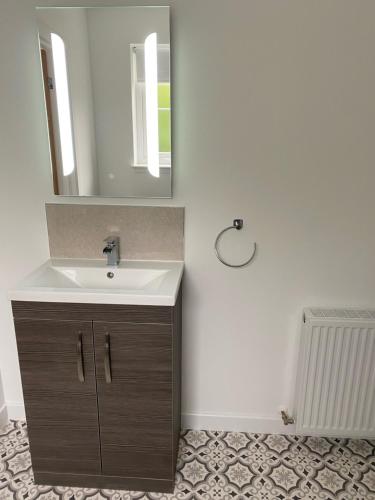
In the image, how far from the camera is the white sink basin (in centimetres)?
138

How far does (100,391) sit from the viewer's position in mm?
1490

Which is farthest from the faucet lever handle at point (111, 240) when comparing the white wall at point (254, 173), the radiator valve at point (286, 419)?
the radiator valve at point (286, 419)

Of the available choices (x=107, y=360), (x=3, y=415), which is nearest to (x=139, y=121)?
(x=107, y=360)

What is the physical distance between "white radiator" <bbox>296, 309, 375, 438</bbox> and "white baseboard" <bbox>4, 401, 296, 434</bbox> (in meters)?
0.17

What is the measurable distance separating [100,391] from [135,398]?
0.48ft

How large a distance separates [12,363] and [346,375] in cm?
175

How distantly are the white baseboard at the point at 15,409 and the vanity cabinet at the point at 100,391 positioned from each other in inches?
19.2

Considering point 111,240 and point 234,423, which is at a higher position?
point 111,240

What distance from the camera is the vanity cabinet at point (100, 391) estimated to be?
141 centimetres

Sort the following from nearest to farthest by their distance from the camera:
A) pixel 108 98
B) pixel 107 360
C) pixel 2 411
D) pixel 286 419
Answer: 1. pixel 107 360
2. pixel 108 98
3. pixel 286 419
4. pixel 2 411

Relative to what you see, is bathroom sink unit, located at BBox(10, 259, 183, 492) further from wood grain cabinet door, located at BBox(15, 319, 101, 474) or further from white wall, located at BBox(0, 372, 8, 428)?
white wall, located at BBox(0, 372, 8, 428)

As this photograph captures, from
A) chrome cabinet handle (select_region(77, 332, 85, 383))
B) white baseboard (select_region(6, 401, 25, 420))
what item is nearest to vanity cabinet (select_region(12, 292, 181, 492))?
chrome cabinet handle (select_region(77, 332, 85, 383))

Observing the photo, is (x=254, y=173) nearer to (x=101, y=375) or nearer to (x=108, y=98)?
(x=108, y=98)

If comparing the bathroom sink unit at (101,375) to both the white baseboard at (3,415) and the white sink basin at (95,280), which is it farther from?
the white baseboard at (3,415)
